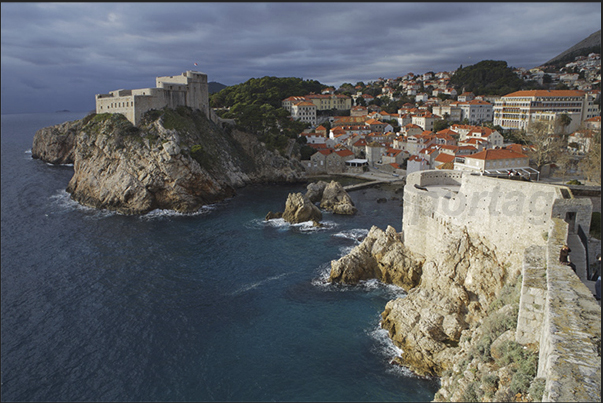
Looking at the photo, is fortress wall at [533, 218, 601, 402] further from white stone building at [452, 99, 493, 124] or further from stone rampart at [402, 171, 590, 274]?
white stone building at [452, 99, 493, 124]

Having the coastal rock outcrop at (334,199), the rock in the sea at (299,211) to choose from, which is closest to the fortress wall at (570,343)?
the rock in the sea at (299,211)

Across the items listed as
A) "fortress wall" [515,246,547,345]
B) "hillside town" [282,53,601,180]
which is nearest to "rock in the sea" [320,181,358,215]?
"hillside town" [282,53,601,180]

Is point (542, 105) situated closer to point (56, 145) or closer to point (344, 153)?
point (344, 153)

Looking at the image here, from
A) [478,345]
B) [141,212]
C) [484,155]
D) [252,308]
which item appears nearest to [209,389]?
[252,308]

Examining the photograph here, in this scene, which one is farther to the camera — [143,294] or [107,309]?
[143,294]

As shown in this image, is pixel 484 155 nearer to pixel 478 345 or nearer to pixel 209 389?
pixel 478 345

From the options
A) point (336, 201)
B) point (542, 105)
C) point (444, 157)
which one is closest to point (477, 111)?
point (542, 105)

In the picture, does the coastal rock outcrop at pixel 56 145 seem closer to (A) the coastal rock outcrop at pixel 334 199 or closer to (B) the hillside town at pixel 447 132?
(B) the hillside town at pixel 447 132
